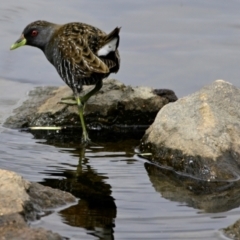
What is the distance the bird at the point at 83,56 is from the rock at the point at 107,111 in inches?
6.6

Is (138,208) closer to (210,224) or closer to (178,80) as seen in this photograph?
(210,224)

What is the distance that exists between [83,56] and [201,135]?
4.95ft

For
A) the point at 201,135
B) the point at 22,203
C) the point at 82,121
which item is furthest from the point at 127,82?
the point at 22,203

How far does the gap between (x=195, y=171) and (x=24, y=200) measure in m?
1.85

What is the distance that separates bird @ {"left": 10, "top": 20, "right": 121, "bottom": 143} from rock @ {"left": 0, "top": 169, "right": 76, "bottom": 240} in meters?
1.99

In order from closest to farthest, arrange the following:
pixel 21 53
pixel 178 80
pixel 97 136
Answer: pixel 97 136 < pixel 178 80 < pixel 21 53

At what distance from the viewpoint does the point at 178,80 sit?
30.9ft

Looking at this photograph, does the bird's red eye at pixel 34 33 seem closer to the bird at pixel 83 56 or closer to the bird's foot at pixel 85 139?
the bird at pixel 83 56

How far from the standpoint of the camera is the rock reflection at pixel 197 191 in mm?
5840

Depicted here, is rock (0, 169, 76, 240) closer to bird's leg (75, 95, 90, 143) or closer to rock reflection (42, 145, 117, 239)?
rock reflection (42, 145, 117, 239)

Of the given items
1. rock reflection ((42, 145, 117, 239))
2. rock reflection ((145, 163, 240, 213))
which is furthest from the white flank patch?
rock reflection ((145, 163, 240, 213))

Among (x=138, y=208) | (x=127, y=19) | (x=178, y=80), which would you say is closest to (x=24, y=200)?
(x=138, y=208)

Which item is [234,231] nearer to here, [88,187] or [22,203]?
[22,203]

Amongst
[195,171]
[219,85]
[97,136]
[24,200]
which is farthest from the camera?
[97,136]
